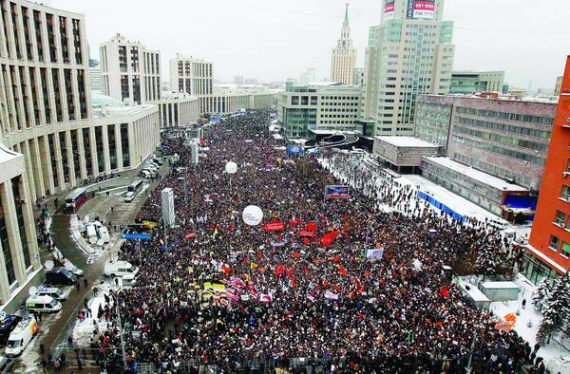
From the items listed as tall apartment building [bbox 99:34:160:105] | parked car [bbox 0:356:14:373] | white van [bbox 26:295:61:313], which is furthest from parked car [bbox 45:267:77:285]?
tall apartment building [bbox 99:34:160:105]

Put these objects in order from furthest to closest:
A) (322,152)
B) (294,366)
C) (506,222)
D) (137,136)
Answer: (322,152), (137,136), (506,222), (294,366)

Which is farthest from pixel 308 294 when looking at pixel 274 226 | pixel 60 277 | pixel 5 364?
pixel 60 277

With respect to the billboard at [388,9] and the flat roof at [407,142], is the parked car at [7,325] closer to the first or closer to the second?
the flat roof at [407,142]

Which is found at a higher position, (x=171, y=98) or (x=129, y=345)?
(x=171, y=98)

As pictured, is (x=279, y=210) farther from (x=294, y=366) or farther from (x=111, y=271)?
(x=294, y=366)

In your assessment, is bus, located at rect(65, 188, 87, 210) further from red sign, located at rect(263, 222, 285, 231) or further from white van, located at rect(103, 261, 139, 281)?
red sign, located at rect(263, 222, 285, 231)

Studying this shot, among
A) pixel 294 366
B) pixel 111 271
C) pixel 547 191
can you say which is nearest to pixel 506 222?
pixel 547 191
